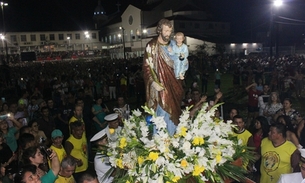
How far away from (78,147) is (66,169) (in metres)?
1.84

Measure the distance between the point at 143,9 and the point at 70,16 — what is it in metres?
36.4

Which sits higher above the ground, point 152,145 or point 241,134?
point 152,145

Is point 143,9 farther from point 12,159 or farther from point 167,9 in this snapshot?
point 12,159

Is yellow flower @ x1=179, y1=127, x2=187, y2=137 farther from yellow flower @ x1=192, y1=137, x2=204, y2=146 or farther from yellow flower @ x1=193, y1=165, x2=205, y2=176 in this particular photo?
yellow flower @ x1=193, y1=165, x2=205, y2=176

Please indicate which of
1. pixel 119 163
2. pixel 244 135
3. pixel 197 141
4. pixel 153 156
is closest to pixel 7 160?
pixel 119 163

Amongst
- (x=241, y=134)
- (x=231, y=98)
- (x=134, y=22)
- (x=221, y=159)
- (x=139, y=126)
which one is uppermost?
(x=134, y=22)

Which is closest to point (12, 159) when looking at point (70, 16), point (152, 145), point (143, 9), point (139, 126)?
point (139, 126)

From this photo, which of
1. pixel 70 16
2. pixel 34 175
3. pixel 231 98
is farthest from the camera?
pixel 70 16

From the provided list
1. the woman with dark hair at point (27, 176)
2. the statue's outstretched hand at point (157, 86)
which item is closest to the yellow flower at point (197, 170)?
the statue's outstretched hand at point (157, 86)

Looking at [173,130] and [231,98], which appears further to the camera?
[231,98]

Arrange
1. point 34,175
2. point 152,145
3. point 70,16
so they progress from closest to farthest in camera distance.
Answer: point 152,145 < point 34,175 < point 70,16

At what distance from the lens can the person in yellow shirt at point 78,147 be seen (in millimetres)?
6617

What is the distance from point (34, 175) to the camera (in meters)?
4.12

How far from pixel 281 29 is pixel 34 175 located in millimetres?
62023
